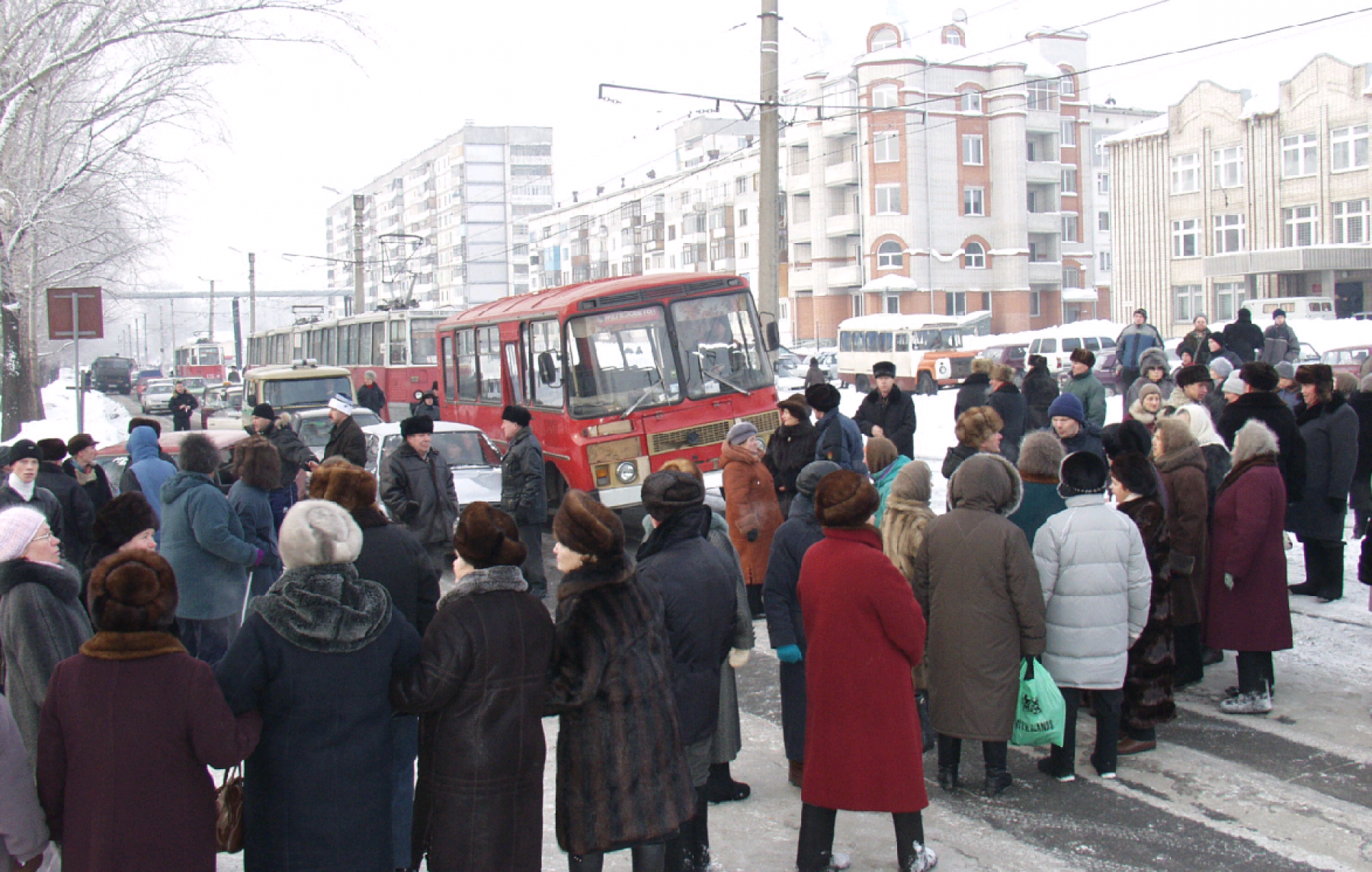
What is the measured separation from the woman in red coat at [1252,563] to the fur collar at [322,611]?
5.01 metres

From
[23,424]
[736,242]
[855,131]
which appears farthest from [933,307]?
[23,424]

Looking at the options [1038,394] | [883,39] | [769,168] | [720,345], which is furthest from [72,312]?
[883,39]

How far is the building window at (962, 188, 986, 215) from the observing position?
63750mm

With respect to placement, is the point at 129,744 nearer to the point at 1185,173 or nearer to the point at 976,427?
the point at 976,427

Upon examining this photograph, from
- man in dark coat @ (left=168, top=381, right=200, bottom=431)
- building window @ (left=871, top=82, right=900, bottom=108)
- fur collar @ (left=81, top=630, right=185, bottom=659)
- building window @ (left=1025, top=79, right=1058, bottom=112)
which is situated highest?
building window @ (left=1025, top=79, right=1058, bottom=112)

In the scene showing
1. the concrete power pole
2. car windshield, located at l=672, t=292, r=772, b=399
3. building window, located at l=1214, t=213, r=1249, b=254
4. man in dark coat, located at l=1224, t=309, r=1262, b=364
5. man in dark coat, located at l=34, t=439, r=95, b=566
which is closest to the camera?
man in dark coat, located at l=34, t=439, r=95, b=566

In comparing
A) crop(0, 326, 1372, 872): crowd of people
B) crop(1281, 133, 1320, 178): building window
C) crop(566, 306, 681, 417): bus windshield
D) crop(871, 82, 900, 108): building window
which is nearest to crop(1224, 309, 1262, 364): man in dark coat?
crop(566, 306, 681, 417): bus windshield

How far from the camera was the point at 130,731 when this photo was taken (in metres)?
3.29

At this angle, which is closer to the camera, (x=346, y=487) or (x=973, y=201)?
(x=346, y=487)

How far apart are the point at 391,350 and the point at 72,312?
1544cm

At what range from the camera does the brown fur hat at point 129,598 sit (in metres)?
3.30

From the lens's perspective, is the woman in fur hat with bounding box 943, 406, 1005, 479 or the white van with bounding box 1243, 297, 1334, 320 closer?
the woman in fur hat with bounding box 943, 406, 1005, 479

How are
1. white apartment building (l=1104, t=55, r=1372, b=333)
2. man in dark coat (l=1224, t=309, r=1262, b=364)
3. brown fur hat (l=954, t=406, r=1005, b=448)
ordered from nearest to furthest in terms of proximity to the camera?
brown fur hat (l=954, t=406, r=1005, b=448)
man in dark coat (l=1224, t=309, r=1262, b=364)
white apartment building (l=1104, t=55, r=1372, b=333)

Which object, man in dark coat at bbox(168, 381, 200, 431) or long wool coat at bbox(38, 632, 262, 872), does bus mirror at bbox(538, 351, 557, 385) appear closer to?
long wool coat at bbox(38, 632, 262, 872)
